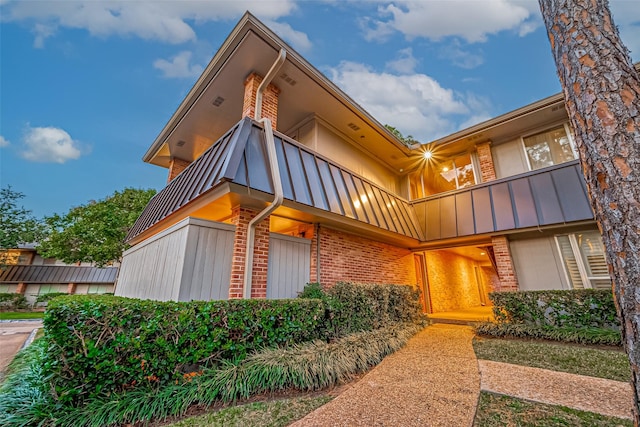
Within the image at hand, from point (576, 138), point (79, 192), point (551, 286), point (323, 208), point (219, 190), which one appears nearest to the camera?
point (576, 138)

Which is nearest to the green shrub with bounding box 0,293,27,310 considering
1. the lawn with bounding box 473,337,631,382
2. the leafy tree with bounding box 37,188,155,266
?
the leafy tree with bounding box 37,188,155,266

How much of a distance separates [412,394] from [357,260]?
4064mm

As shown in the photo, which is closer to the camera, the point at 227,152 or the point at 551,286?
the point at 227,152

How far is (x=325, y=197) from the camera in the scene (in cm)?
561

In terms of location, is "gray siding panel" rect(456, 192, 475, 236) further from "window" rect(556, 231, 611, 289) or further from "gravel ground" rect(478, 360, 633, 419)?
"gravel ground" rect(478, 360, 633, 419)

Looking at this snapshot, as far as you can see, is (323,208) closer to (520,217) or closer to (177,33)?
(520,217)

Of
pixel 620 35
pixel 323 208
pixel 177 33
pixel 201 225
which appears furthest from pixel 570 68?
pixel 177 33

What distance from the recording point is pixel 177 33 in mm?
17594

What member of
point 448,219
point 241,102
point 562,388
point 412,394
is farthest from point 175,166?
point 562,388

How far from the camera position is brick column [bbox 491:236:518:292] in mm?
7247

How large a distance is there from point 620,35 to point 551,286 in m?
7.06

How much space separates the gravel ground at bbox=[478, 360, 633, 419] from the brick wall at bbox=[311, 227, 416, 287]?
342cm

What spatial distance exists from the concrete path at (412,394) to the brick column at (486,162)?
618cm

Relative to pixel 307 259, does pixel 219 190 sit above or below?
above
